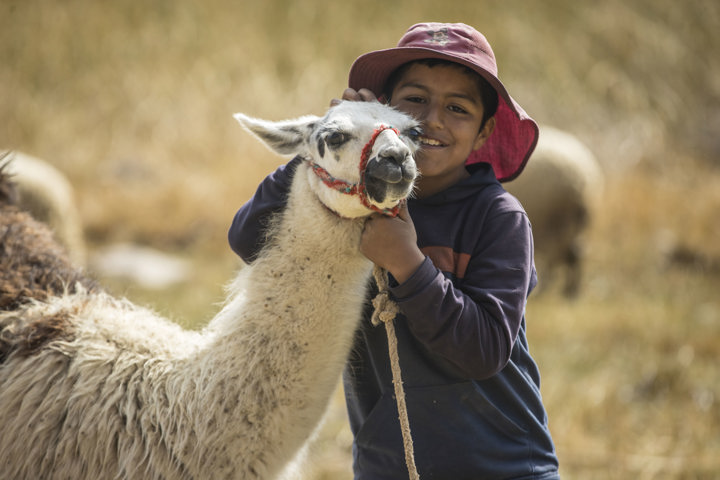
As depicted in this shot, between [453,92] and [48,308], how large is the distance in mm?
1303

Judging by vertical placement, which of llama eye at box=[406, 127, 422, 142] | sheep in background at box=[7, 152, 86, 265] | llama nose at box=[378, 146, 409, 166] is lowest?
llama nose at box=[378, 146, 409, 166]

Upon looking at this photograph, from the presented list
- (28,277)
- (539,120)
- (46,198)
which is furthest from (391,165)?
(539,120)

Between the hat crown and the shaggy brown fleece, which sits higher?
the hat crown

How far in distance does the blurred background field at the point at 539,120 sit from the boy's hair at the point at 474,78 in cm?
104

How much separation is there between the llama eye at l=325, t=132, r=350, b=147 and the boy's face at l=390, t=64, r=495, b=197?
229mm

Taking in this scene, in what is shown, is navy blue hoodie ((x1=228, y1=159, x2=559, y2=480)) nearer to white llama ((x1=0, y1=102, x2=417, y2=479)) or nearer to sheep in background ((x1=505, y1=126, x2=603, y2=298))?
white llama ((x1=0, y1=102, x2=417, y2=479))

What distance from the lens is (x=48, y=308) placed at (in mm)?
1867

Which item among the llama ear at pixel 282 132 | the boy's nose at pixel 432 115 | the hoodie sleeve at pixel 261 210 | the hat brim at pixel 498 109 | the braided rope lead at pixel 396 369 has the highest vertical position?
the hat brim at pixel 498 109

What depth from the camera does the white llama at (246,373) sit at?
1584 mm

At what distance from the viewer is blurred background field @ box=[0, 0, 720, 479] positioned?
423 centimetres

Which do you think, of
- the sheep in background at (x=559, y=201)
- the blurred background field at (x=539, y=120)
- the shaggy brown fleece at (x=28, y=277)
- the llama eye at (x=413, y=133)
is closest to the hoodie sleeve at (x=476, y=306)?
the llama eye at (x=413, y=133)

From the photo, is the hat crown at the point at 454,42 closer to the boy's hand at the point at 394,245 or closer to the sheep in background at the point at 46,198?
the boy's hand at the point at 394,245

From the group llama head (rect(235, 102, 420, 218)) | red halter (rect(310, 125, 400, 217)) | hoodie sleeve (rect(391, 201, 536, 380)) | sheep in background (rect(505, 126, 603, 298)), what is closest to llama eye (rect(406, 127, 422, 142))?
llama head (rect(235, 102, 420, 218))

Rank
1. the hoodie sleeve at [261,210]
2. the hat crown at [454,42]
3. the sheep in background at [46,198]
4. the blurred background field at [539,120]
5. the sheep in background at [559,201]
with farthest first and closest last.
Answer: the sheep in background at [559,201], the sheep in background at [46,198], the blurred background field at [539,120], the hoodie sleeve at [261,210], the hat crown at [454,42]
